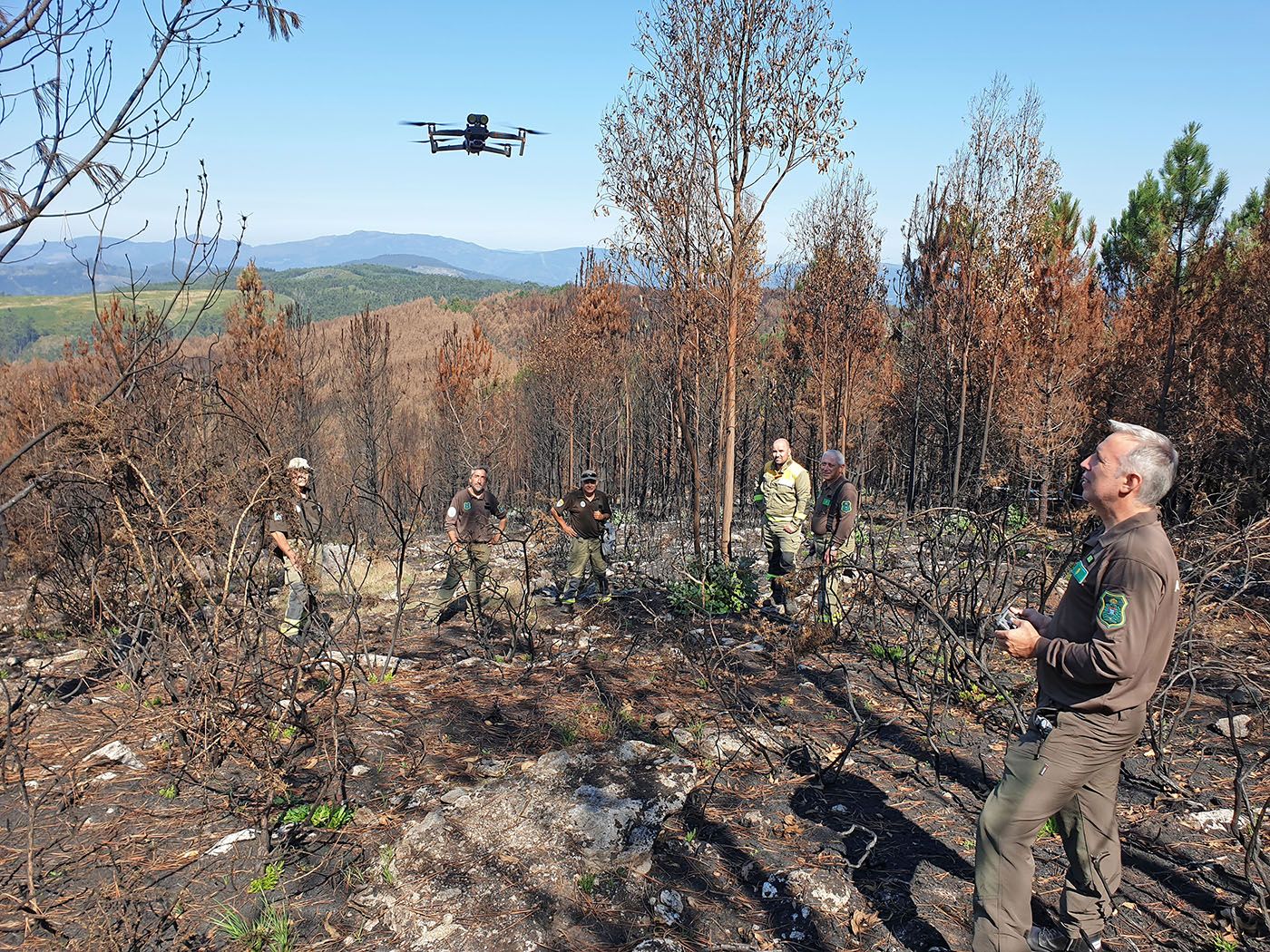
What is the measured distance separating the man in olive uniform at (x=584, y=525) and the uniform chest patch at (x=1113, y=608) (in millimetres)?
6404

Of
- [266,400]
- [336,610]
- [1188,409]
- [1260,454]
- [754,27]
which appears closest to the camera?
[754,27]

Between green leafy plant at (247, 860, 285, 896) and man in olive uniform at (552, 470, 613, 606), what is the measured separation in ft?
17.4

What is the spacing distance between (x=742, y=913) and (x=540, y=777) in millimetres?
1381

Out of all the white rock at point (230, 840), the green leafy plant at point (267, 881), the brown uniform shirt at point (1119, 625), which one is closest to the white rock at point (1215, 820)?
the brown uniform shirt at point (1119, 625)

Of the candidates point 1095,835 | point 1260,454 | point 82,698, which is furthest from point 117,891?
point 1260,454

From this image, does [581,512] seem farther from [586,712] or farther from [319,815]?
[319,815]

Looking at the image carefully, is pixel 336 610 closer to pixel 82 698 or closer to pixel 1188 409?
pixel 82 698

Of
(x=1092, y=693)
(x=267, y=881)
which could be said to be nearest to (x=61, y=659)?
(x=267, y=881)

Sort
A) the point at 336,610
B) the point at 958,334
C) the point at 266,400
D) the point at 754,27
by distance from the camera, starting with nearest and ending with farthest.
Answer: the point at 754,27
the point at 336,610
the point at 958,334
the point at 266,400

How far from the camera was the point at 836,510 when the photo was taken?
666cm

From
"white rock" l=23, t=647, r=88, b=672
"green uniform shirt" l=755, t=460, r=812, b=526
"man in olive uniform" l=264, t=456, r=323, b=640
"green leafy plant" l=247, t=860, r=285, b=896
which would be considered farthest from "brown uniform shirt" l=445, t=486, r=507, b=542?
"green leafy plant" l=247, t=860, r=285, b=896

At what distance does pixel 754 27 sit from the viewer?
344 inches

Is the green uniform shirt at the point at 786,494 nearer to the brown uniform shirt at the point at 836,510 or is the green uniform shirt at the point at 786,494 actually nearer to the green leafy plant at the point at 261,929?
the brown uniform shirt at the point at 836,510

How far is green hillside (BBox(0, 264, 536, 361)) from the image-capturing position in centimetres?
10581
